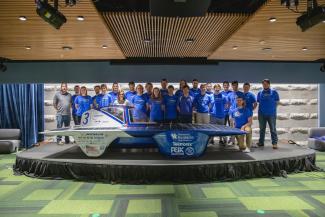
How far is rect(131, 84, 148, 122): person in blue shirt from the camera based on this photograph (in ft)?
22.9

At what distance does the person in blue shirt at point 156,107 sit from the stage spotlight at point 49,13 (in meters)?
2.94

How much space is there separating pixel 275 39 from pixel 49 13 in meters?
4.56

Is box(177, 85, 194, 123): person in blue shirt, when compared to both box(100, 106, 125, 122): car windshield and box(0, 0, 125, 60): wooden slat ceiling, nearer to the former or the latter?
box(100, 106, 125, 122): car windshield

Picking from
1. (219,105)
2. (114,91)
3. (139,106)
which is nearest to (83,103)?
(114,91)

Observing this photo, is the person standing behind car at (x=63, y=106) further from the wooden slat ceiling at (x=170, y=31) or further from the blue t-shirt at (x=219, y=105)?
the blue t-shirt at (x=219, y=105)

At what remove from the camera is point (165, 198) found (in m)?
4.02

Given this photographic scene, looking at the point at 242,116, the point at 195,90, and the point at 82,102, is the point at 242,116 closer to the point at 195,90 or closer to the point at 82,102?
the point at 195,90

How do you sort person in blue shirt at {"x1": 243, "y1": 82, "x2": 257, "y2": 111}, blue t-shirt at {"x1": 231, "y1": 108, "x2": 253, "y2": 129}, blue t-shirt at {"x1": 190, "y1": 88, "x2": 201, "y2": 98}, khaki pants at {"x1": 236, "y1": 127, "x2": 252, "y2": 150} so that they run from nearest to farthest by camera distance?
1. khaki pants at {"x1": 236, "y1": 127, "x2": 252, "y2": 150}
2. blue t-shirt at {"x1": 231, "y1": 108, "x2": 253, "y2": 129}
3. person in blue shirt at {"x1": 243, "y1": 82, "x2": 257, "y2": 111}
4. blue t-shirt at {"x1": 190, "y1": 88, "x2": 201, "y2": 98}

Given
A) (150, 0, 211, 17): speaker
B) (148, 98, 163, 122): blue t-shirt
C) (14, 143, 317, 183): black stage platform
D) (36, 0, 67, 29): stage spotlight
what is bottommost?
(14, 143, 317, 183): black stage platform

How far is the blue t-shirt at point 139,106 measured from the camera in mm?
6969

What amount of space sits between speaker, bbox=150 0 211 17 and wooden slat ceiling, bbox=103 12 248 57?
668 millimetres

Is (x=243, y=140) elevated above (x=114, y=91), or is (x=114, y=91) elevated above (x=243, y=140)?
(x=114, y=91)

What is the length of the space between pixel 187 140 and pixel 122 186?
132 cm

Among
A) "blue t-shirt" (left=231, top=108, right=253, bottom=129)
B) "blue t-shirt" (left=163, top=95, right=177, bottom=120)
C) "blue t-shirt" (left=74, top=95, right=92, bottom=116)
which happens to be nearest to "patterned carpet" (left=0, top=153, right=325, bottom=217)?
"blue t-shirt" (left=231, top=108, right=253, bottom=129)
